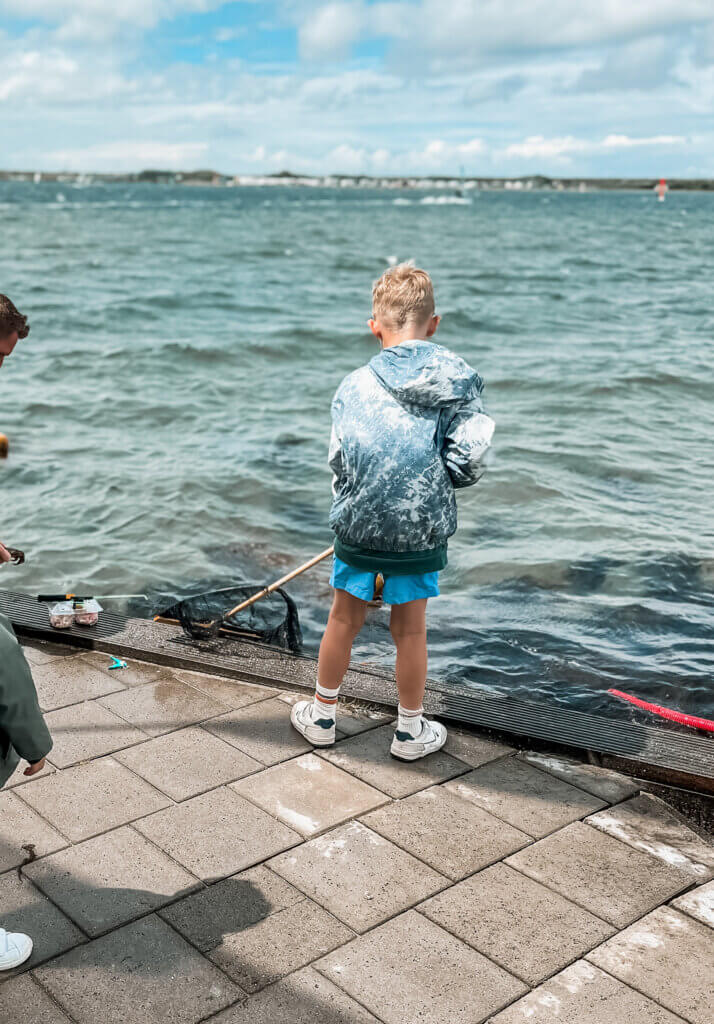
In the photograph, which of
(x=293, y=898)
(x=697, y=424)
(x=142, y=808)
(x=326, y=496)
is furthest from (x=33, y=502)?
(x=697, y=424)

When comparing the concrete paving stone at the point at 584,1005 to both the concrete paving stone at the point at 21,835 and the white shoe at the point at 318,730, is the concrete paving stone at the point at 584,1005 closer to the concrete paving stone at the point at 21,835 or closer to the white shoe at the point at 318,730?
the white shoe at the point at 318,730

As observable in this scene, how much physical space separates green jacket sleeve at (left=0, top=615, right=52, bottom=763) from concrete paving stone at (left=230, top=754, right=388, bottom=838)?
115cm

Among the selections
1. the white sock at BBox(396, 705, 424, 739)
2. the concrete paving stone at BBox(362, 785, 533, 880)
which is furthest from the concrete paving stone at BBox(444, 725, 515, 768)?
the concrete paving stone at BBox(362, 785, 533, 880)

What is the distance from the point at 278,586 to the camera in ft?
16.0

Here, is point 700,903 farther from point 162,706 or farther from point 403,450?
point 162,706

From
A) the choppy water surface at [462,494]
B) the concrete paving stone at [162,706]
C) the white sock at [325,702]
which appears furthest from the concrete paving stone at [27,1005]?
the choppy water surface at [462,494]

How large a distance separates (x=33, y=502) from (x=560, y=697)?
19.3 ft

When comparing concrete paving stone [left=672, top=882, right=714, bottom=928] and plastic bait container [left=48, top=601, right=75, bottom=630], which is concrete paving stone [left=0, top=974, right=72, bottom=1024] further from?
plastic bait container [left=48, top=601, right=75, bottom=630]

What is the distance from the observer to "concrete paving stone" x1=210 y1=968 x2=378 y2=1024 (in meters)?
2.50

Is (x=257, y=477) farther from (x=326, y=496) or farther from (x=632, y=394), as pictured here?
(x=632, y=394)

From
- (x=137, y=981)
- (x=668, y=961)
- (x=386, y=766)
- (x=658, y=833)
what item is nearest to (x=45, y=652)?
(x=386, y=766)

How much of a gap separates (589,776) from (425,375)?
A: 163 centimetres

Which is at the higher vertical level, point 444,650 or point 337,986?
point 337,986

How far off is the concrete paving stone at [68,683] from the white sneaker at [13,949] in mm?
1515
